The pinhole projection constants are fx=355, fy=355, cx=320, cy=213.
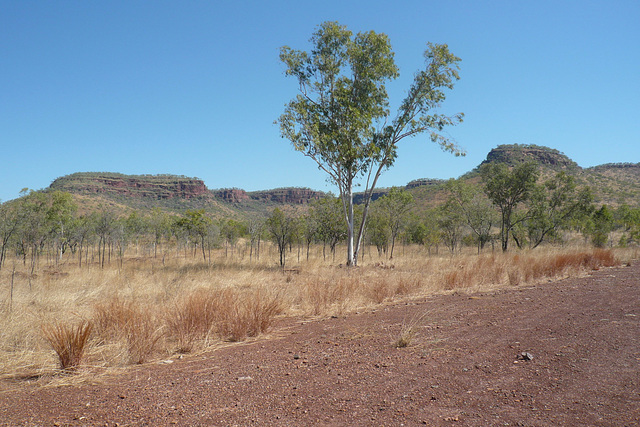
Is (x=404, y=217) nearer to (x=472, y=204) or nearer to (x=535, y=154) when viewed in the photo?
(x=472, y=204)

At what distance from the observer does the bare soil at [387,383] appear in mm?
2629

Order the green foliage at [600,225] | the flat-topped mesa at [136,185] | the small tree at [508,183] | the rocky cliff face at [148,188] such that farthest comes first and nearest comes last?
the flat-topped mesa at [136,185] → the rocky cliff face at [148,188] → the green foliage at [600,225] → the small tree at [508,183]

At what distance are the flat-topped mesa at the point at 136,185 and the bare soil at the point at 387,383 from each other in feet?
347


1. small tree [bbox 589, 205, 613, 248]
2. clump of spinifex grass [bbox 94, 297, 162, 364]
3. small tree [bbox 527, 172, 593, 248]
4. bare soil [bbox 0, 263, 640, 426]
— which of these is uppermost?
small tree [bbox 527, 172, 593, 248]

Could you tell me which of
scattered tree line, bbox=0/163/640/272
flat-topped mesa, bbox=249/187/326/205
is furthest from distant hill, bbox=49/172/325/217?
scattered tree line, bbox=0/163/640/272

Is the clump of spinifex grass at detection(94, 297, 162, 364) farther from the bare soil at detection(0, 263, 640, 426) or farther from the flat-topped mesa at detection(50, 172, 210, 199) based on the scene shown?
the flat-topped mesa at detection(50, 172, 210, 199)

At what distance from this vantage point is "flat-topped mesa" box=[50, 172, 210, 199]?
98.3m

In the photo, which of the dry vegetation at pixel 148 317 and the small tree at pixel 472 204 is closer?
the dry vegetation at pixel 148 317

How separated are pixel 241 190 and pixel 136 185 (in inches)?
1642

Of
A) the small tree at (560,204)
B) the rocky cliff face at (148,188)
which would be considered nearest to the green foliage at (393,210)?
the small tree at (560,204)

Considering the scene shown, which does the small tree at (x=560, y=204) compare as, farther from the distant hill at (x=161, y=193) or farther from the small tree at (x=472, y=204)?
the distant hill at (x=161, y=193)

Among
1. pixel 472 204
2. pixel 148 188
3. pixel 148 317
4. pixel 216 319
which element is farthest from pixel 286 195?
pixel 148 317

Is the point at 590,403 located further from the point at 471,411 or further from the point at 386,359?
the point at 386,359

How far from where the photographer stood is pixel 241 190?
149 meters
